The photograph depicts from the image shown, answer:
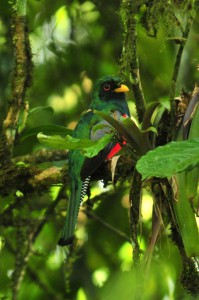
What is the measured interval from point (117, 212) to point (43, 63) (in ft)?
3.59

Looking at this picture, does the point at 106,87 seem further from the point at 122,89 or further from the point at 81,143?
the point at 81,143

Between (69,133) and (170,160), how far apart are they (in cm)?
183

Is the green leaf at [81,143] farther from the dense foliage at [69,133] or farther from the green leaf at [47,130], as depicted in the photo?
the green leaf at [47,130]

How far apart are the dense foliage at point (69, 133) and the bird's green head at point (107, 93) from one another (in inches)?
3.7

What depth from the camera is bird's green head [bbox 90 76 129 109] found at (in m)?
4.39

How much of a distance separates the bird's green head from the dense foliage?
3.7 inches

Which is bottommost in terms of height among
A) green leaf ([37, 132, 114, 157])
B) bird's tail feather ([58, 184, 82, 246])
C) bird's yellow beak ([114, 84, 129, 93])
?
bird's tail feather ([58, 184, 82, 246])

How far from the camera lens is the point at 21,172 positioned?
359cm

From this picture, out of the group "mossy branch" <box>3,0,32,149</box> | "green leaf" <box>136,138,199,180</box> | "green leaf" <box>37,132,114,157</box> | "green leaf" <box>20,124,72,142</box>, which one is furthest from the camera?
"green leaf" <box>20,124,72,142</box>

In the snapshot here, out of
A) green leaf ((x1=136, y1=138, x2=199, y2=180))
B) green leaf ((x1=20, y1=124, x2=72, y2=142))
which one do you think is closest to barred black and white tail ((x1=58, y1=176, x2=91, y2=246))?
green leaf ((x1=20, y1=124, x2=72, y2=142))

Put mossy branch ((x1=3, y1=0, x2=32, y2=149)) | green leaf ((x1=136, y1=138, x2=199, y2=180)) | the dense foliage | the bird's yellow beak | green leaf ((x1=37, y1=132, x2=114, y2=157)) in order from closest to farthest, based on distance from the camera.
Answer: green leaf ((x1=136, y1=138, x2=199, y2=180)) → green leaf ((x1=37, y1=132, x2=114, y2=157)) → the dense foliage → mossy branch ((x1=3, y1=0, x2=32, y2=149)) → the bird's yellow beak

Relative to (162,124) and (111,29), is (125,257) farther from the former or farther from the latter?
(162,124)

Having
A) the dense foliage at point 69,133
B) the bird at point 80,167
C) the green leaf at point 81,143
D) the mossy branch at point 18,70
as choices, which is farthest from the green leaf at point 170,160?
the mossy branch at point 18,70

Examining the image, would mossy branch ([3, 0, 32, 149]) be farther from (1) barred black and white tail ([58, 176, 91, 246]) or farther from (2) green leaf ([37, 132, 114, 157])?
(2) green leaf ([37, 132, 114, 157])
